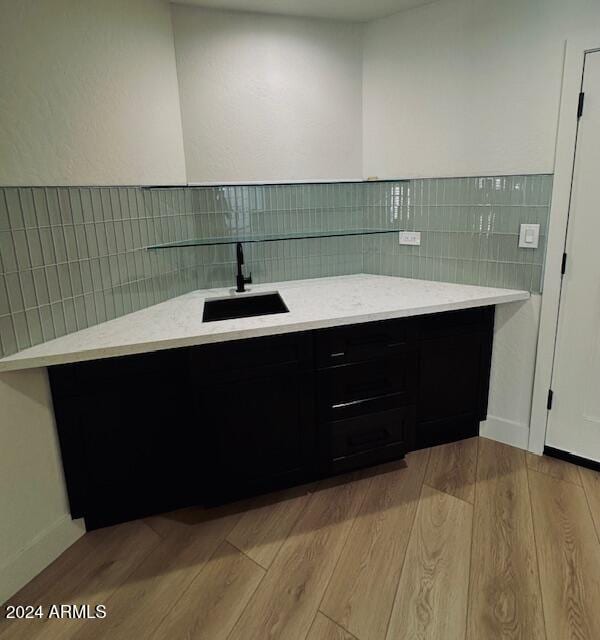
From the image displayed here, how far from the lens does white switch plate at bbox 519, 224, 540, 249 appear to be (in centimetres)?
227

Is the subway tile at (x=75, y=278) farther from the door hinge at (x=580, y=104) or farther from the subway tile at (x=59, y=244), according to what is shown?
the door hinge at (x=580, y=104)

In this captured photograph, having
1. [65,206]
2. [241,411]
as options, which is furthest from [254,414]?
[65,206]

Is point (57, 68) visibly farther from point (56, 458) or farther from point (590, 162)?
point (590, 162)

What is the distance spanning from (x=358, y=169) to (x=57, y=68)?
1665 millimetres

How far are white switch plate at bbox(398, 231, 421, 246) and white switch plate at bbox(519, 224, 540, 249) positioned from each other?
1.86 ft

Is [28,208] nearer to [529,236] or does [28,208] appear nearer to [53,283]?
[53,283]

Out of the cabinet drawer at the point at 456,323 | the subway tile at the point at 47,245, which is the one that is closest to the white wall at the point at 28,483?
the subway tile at the point at 47,245

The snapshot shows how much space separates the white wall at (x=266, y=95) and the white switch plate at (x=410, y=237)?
1.68 feet

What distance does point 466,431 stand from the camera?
8.68 feet

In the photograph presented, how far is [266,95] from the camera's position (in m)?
2.48

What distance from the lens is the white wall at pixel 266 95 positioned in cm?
234

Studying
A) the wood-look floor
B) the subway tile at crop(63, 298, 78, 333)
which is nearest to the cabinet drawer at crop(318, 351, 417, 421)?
the wood-look floor

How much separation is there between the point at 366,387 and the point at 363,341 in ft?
0.80

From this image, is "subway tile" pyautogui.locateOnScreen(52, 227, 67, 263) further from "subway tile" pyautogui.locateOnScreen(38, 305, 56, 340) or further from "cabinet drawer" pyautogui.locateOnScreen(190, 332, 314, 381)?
"cabinet drawer" pyautogui.locateOnScreen(190, 332, 314, 381)
